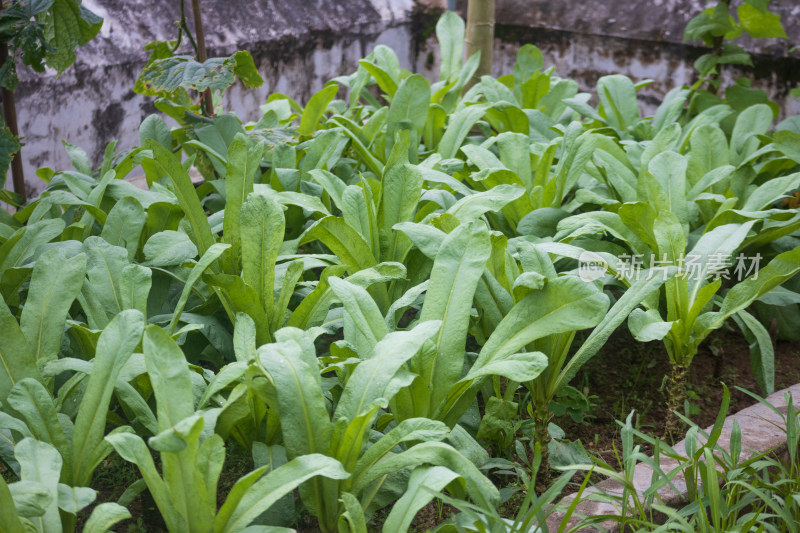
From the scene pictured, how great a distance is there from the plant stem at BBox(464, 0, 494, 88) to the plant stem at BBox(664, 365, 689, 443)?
6.70 ft

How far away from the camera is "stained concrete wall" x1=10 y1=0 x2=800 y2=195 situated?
3.15 meters

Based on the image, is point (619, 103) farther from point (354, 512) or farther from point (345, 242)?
point (354, 512)

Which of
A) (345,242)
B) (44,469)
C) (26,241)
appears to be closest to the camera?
(44,469)

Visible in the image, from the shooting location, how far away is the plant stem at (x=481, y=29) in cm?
338

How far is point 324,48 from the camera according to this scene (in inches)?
164

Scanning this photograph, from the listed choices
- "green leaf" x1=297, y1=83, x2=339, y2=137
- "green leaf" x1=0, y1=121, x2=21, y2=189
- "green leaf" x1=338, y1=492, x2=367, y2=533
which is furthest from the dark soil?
"green leaf" x1=0, y1=121, x2=21, y2=189

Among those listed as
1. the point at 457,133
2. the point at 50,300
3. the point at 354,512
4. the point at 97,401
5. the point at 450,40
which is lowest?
the point at 354,512

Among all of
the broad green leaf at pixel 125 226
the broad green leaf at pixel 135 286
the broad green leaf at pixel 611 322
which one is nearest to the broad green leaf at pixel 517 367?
the broad green leaf at pixel 611 322

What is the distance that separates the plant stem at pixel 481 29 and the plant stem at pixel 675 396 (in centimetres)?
204

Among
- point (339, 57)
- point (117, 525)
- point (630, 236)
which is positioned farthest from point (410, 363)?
point (339, 57)

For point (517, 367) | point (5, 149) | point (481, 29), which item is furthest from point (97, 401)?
point (481, 29)

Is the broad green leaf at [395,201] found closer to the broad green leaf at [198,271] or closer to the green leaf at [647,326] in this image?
the broad green leaf at [198,271]

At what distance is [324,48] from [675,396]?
3.06 m

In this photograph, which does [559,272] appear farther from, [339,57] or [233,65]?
[339,57]
